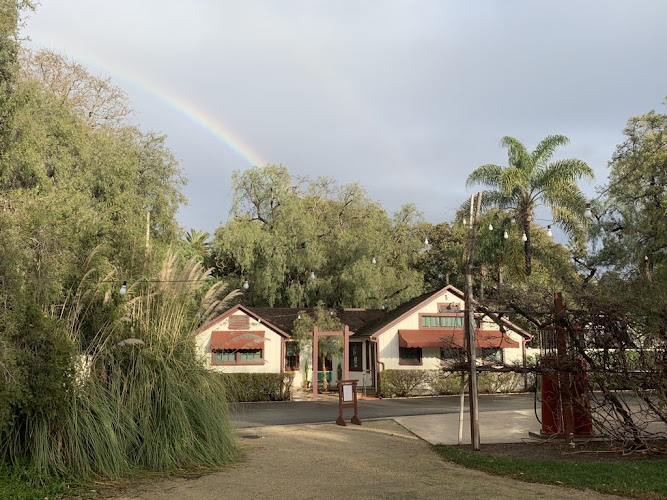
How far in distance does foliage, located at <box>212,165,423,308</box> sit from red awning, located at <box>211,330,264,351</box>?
17.2ft

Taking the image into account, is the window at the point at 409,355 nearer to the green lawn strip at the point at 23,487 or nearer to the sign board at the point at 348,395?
the sign board at the point at 348,395

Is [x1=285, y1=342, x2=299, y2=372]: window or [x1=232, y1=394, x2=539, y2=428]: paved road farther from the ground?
[x1=285, y1=342, x2=299, y2=372]: window

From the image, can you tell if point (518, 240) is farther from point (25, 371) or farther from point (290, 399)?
point (25, 371)

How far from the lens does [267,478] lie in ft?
24.3

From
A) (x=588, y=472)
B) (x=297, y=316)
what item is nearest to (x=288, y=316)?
(x=297, y=316)

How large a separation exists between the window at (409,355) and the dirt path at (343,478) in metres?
13.6

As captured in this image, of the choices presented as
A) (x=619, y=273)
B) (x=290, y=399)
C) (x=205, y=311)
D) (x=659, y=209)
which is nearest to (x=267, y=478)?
(x=205, y=311)

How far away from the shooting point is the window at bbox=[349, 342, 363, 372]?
2691cm

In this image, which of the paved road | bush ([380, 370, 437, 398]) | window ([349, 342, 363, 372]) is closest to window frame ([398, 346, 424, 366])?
bush ([380, 370, 437, 398])

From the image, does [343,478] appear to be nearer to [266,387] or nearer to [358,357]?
[266,387]

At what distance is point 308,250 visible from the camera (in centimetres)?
2972

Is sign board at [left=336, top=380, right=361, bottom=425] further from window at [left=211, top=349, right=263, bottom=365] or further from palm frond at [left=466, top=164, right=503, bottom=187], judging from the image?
palm frond at [left=466, top=164, right=503, bottom=187]

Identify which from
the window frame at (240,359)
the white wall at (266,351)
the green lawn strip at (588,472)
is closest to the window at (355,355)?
the white wall at (266,351)

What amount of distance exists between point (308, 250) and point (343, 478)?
22577 millimetres
